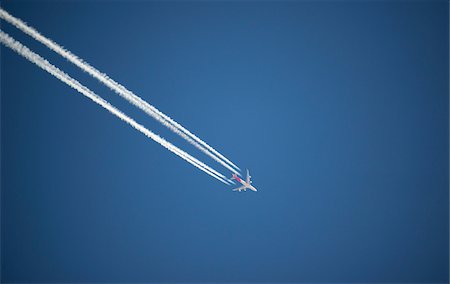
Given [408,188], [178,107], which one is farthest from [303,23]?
[408,188]

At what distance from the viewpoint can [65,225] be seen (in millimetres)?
23312

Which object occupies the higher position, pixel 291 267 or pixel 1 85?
A: pixel 1 85

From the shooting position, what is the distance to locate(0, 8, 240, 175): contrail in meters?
12.4

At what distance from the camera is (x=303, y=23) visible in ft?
89.4

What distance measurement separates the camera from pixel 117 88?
15.1 m

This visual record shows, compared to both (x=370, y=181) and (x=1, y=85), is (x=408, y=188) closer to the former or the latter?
(x=370, y=181)

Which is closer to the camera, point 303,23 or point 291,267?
point 291,267

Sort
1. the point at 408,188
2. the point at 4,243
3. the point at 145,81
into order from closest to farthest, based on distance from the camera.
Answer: the point at 4,243 → the point at 408,188 → the point at 145,81

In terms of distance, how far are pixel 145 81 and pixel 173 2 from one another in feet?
24.8

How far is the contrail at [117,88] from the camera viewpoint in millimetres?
12384

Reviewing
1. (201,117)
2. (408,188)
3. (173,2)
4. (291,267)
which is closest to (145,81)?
(201,117)

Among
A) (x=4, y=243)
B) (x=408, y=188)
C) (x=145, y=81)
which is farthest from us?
(x=145, y=81)

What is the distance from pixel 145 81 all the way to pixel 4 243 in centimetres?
1656

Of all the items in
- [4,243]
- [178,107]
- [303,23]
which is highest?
[303,23]
